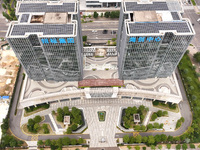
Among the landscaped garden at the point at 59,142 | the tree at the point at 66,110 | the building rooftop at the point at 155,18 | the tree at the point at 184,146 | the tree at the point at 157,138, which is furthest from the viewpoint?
the tree at the point at 66,110

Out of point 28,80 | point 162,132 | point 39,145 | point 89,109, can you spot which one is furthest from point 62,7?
point 162,132

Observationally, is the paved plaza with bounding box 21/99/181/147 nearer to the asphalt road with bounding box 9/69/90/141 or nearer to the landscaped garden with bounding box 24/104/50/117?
the landscaped garden with bounding box 24/104/50/117

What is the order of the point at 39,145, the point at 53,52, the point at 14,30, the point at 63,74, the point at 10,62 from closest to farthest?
the point at 14,30
the point at 53,52
the point at 39,145
the point at 63,74
the point at 10,62

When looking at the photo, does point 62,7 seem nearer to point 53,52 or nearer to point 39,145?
point 53,52

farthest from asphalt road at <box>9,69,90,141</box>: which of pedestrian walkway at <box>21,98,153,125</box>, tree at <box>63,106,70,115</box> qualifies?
pedestrian walkway at <box>21,98,153,125</box>

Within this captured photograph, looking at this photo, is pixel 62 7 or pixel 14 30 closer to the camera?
pixel 14 30

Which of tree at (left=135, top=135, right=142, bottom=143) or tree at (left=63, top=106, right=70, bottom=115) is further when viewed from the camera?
tree at (left=63, top=106, right=70, bottom=115)

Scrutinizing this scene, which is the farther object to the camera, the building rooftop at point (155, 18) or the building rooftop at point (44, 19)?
the building rooftop at point (155, 18)

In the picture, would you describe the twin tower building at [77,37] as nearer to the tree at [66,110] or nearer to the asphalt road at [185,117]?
the tree at [66,110]

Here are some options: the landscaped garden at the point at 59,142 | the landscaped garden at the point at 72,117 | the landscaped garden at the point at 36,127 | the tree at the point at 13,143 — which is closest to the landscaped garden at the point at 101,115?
the landscaped garden at the point at 72,117
